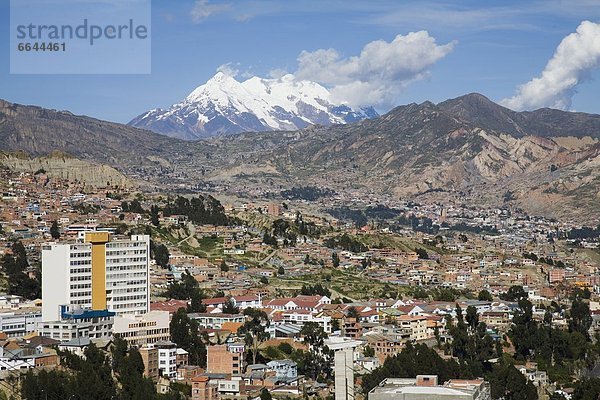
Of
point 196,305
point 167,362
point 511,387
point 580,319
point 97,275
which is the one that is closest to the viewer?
point 511,387

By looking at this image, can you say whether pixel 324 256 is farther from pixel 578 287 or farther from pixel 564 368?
pixel 564 368

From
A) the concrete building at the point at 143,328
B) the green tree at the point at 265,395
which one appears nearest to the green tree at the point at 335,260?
the concrete building at the point at 143,328

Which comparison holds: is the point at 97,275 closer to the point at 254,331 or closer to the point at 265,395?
the point at 254,331

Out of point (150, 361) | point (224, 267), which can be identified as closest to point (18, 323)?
point (150, 361)

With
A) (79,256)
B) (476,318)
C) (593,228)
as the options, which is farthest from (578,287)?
(593,228)

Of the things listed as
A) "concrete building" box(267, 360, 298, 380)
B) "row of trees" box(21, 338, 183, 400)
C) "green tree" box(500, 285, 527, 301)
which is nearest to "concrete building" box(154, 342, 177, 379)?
"row of trees" box(21, 338, 183, 400)

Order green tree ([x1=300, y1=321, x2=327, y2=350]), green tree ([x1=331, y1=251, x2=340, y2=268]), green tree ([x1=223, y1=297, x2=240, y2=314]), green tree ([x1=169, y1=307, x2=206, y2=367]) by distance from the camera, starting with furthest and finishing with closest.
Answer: green tree ([x1=331, y1=251, x2=340, y2=268]) → green tree ([x1=223, y1=297, x2=240, y2=314]) → green tree ([x1=300, y1=321, x2=327, y2=350]) → green tree ([x1=169, y1=307, x2=206, y2=367])

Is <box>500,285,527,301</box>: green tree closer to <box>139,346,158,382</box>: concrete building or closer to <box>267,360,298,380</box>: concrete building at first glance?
<box>267,360,298,380</box>: concrete building

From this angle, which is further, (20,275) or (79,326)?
(20,275)
